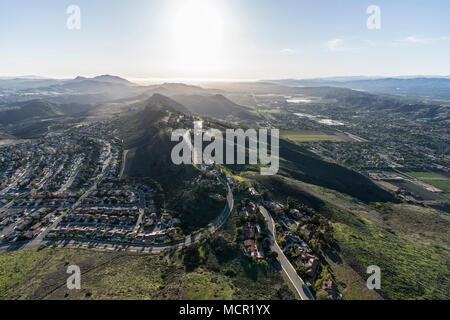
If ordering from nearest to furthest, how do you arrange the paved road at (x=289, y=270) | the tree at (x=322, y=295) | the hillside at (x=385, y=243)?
1. the tree at (x=322, y=295)
2. the paved road at (x=289, y=270)
3. the hillside at (x=385, y=243)

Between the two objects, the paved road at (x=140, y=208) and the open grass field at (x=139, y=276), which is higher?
the paved road at (x=140, y=208)

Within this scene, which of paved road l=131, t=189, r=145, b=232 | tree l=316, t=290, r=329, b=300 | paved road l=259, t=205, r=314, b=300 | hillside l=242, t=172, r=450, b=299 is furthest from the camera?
paved road l=131, t=189, r=145, b=232

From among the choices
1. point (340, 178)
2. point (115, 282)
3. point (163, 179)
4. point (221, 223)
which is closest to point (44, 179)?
point (163, 179)

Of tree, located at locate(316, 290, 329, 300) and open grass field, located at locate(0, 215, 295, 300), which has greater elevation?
tree, located at locate(316, 290, 329, 300)

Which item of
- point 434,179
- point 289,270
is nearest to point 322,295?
point 289,270

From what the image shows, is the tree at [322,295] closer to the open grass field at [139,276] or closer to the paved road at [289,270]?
the paved road at [289,270]

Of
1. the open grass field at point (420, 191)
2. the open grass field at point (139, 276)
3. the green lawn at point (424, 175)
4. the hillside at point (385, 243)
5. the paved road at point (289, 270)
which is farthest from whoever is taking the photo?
the green lawn at point (424, 175)

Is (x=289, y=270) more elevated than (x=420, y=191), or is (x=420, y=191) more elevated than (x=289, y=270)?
(x=289, y=270)

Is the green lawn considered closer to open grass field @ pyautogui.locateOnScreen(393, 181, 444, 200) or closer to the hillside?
open grass field @ pyautogui.locateOnScreen(393, 181, 444, 200)

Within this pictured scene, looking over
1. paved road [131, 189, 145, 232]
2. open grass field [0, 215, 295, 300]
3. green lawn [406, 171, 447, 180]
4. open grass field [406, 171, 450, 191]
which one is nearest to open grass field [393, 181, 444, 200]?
open grass field [406, 171, 450, 191]

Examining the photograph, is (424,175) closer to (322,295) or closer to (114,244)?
(322,295)

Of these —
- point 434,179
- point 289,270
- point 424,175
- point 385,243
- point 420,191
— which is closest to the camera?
point 289,270

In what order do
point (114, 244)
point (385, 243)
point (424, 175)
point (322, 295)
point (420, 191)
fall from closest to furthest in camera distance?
point (322, 295) → point (385, 243) → point (114, 244) → point (420, 191) → point (424, 175)

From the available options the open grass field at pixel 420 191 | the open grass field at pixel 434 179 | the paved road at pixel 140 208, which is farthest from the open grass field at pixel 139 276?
the open grass field at pixel 434 179
